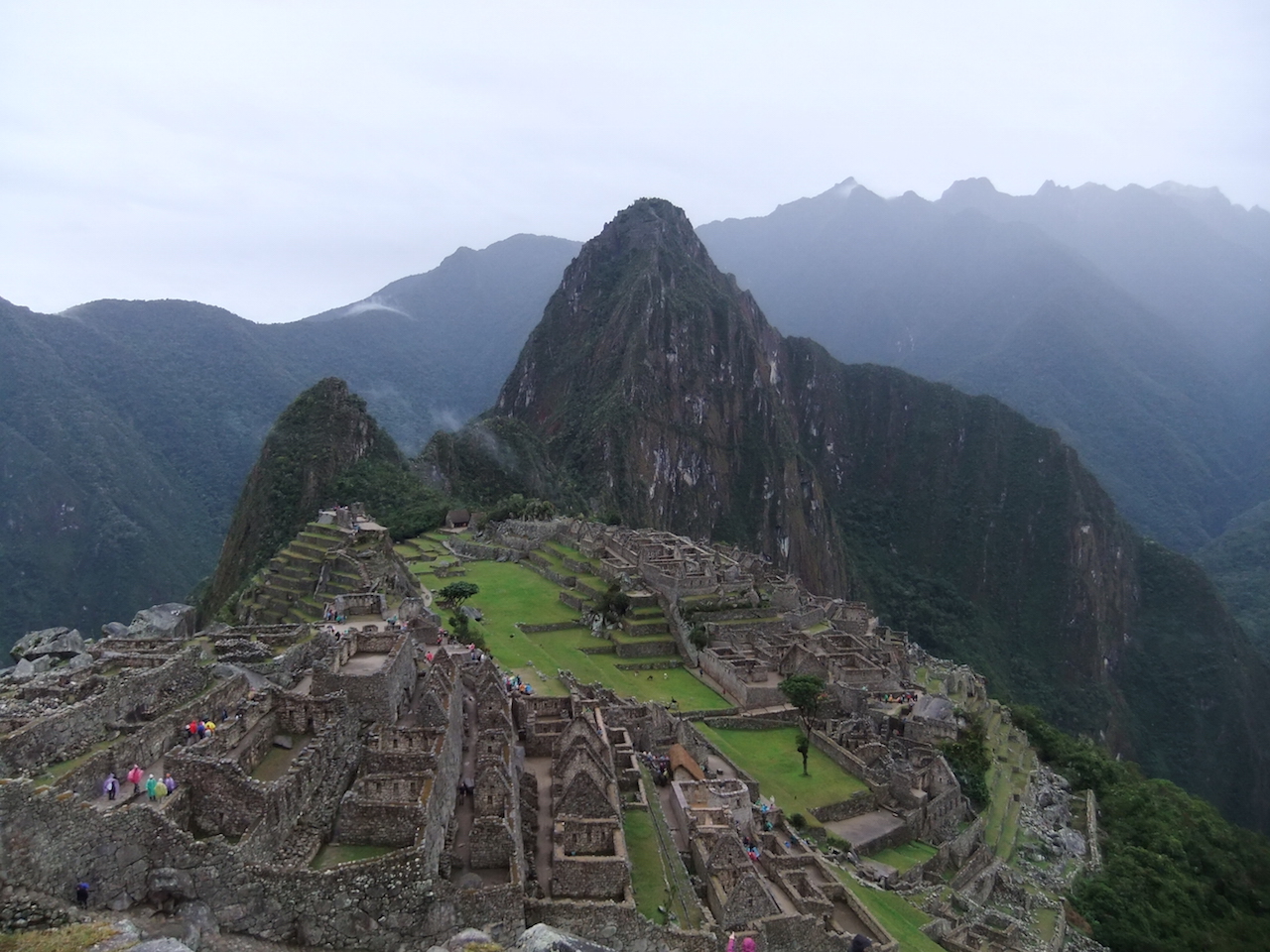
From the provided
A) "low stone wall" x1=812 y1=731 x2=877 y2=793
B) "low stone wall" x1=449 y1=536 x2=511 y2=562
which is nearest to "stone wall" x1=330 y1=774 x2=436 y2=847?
"low stone wall" x1=812 y1=731 x2=877 y2=793

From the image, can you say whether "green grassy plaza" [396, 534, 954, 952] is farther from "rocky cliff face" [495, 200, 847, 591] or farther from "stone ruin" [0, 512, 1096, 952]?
"rocky cliff face" [495, 200, 847, 591]

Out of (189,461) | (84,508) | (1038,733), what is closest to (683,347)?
(189,461)

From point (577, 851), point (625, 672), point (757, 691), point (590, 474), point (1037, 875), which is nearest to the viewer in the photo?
point (577, 851)

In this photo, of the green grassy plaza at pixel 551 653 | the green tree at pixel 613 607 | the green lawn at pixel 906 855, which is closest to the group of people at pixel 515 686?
the green grassy plaza at pixel 551 653

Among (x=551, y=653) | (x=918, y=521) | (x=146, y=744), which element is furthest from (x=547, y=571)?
(x=918, y=521)

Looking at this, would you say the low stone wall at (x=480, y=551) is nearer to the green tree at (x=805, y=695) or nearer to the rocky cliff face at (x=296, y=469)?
the rocky cliff face at (x=296, y=469)

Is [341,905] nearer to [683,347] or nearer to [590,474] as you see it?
[590,474]
